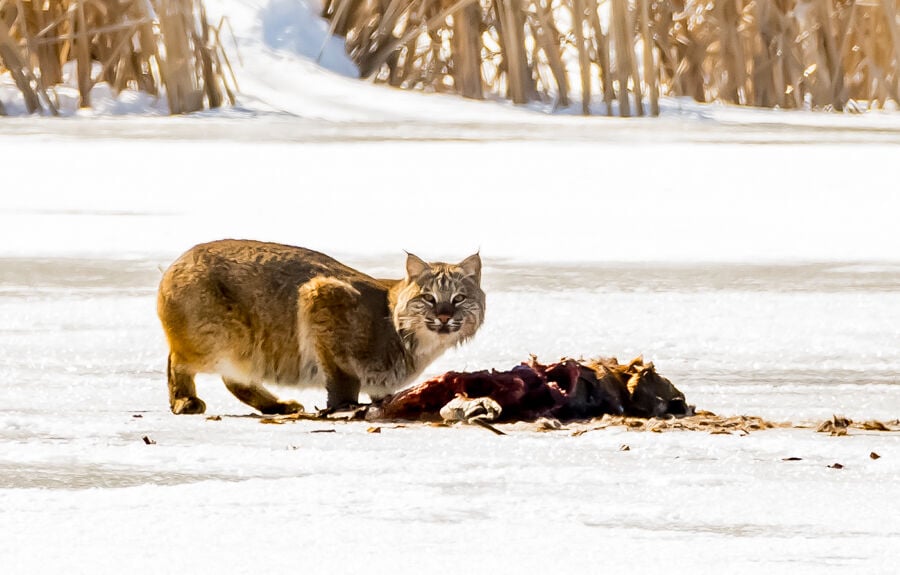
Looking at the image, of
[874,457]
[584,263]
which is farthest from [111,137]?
[874,457]

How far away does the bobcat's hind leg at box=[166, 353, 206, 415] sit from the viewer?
17.1ft

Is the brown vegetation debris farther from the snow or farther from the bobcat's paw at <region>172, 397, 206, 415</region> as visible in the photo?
the bobcat's paw at <region>172, 397, 206, 415</region>

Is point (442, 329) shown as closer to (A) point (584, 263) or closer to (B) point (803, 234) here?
(A) point (584, 263)

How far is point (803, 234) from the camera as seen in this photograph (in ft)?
29.7

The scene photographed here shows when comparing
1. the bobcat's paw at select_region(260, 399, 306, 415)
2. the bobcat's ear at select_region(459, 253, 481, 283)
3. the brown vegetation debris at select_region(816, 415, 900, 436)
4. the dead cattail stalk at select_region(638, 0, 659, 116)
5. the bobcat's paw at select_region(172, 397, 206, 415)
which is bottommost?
the brown vegetation debris at select_region(816, 415, 900, 436)

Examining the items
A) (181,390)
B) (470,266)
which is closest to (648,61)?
(470,266)

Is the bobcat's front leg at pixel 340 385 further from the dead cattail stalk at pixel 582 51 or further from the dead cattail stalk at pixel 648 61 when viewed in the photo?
the dead cattail stalk at pixel 648 61

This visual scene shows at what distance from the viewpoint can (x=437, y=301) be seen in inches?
205

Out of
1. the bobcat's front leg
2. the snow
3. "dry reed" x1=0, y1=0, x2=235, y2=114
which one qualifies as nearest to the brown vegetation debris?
the snow

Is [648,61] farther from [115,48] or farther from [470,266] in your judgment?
[470,266]

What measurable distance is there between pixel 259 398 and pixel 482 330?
143 cm

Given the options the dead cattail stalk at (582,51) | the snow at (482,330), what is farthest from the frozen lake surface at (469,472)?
the dead cattail stalk at (582,51)

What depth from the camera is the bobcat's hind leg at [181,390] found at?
5.21m

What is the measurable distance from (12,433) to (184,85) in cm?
633
